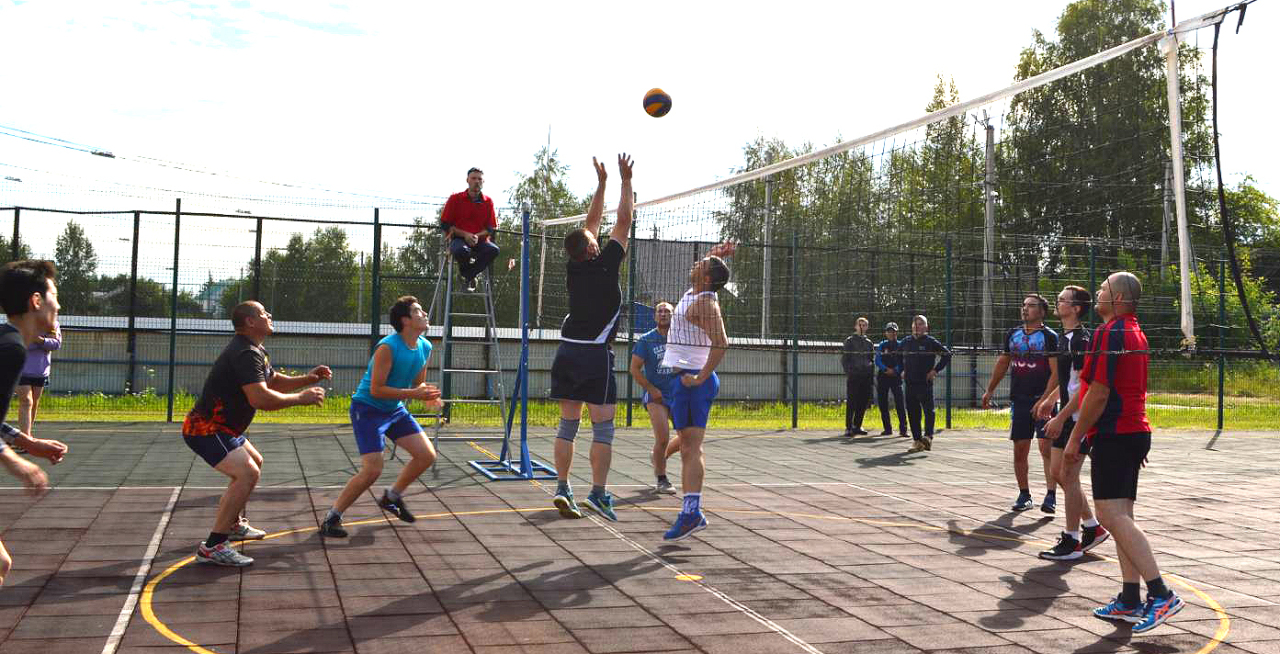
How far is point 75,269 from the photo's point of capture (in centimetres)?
1595

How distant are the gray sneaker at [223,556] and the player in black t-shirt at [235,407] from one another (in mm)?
36

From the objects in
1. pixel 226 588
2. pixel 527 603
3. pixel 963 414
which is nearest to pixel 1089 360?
pixel 527 603

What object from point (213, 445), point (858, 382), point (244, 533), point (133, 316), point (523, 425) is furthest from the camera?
point (858, 382)

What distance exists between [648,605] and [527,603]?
0.60m

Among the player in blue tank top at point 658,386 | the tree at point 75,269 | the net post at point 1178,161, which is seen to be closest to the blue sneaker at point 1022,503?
the net post at point 1178,161

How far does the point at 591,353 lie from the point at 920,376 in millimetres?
7918

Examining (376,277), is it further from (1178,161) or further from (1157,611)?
(1157,611)

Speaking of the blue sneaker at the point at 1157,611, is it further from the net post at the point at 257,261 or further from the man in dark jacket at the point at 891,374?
the net post at the point at 257,261

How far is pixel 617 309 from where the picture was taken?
7.50 m

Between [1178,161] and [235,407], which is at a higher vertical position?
[1178,161]

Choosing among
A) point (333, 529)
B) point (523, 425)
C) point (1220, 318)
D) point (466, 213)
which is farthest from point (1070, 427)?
point (1220, 318)

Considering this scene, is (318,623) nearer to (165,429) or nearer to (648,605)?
(648,605)

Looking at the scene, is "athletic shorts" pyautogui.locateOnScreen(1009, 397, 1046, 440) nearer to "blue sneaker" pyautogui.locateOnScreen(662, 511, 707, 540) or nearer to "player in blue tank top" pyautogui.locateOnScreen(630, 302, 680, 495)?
"player in blue tank top" pyautogui.locateOnScreen(630, 302, 680, 495)

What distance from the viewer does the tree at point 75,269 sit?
594 inches
